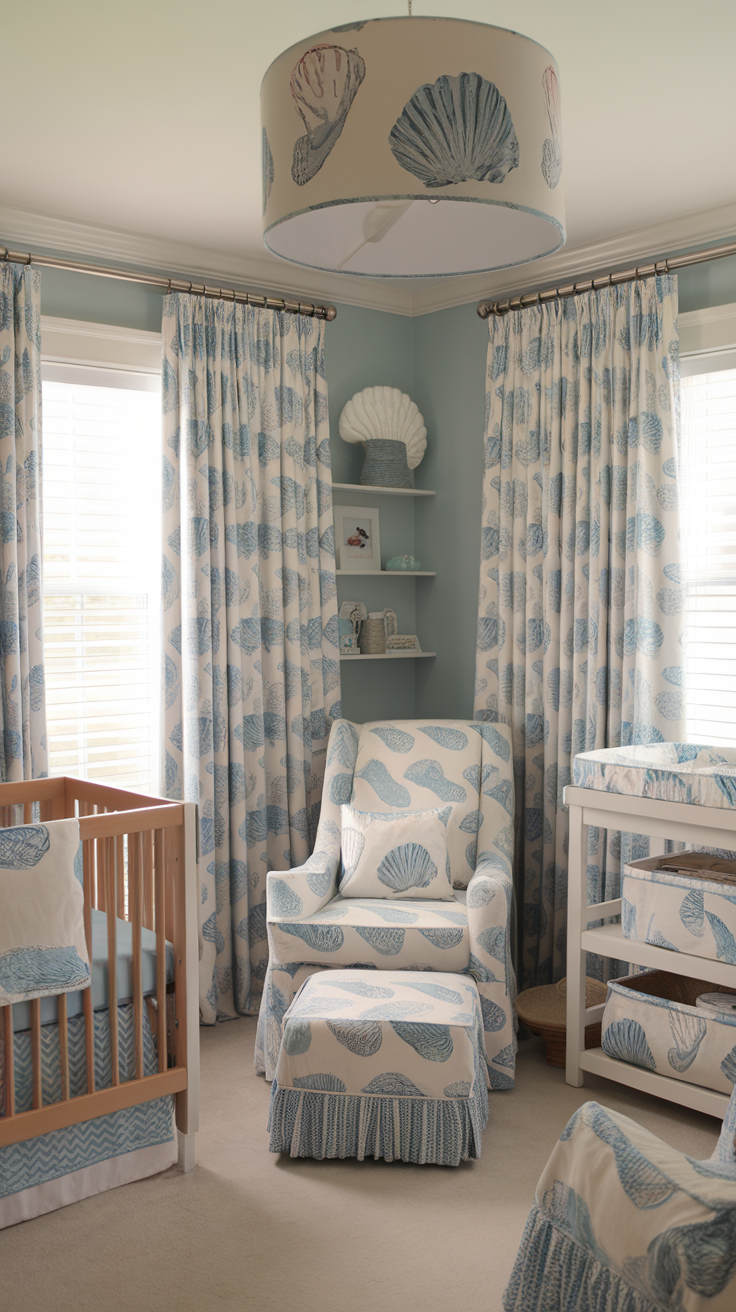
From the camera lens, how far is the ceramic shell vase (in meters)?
3.94

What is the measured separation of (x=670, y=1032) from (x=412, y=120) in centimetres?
230

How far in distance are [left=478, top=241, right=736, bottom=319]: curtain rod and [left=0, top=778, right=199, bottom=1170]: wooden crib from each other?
225 cm

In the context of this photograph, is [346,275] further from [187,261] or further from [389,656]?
[389,656]

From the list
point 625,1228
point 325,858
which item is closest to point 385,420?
point 325,858

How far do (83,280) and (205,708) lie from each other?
1.49m

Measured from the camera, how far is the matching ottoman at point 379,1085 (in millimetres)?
2453

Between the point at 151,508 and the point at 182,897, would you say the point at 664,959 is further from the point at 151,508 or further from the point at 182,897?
the point at 151,508

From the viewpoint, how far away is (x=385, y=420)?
157 inches

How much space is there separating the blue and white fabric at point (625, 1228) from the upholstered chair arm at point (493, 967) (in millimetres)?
1379

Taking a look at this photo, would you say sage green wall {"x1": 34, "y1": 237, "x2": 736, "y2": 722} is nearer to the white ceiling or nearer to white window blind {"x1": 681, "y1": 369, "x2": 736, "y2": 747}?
the white ceiling

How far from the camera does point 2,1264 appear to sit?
2.12m

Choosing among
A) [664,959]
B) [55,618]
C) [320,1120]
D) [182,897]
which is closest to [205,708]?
[55,618]

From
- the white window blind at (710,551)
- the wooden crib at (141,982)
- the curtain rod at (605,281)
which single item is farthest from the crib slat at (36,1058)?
the curtain rod at (605,281)

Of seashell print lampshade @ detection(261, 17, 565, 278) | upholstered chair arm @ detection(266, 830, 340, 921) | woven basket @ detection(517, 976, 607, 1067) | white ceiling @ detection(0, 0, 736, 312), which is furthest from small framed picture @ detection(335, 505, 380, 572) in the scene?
seashell print lampshade @ detection(261, 17, 565, 278)
